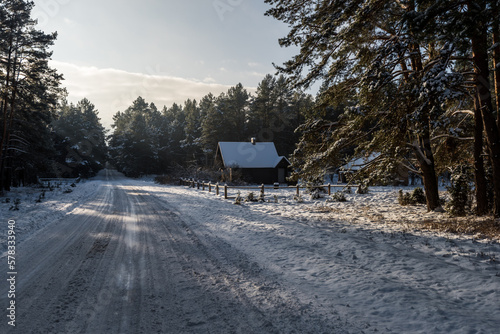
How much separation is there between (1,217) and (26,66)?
13843 mm

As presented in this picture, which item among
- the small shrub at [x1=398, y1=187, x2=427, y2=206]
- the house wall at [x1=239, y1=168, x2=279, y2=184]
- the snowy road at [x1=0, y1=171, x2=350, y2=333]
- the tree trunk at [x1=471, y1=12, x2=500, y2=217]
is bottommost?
the snowy road at [x1=0, y1=171, x2=350, y2=333]

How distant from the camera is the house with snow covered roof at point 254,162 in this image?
39031mm

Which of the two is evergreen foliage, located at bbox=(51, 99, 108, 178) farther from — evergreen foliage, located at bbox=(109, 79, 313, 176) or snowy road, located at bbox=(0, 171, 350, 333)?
snowy road, located at bbox=(0, 171, 350, 333)

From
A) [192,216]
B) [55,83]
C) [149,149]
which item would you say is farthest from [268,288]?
[149,149]

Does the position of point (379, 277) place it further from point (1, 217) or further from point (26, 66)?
point (26, 66)

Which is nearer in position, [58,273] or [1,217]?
[58,273]

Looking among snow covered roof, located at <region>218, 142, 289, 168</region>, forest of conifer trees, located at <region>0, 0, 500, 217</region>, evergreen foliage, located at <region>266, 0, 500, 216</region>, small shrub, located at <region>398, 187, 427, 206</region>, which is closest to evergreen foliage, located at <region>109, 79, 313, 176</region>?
snow covered roof, located at <region>218, 142, 289, 168</region>

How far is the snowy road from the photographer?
3.60 metres

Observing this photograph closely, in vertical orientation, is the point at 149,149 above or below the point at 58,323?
above

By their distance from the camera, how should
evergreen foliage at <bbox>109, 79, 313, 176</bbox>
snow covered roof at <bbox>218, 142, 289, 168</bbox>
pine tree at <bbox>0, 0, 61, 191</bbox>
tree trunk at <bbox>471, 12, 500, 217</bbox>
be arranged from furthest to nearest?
evergreen foliage at <bbox>109, 79, 313, 176</bbox>
snow covered roof at <bbox>218, 142, 289, 168</bbox>
pine tree at <bbox>0, 0, 61, 191</bbox>
tree trunk at <bbox>471, 12, 500, 217</bbox>

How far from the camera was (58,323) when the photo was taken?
11.7 ft

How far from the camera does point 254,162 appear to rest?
39.8 metres

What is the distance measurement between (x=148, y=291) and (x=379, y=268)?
4.41 meters

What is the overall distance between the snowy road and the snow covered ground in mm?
550
